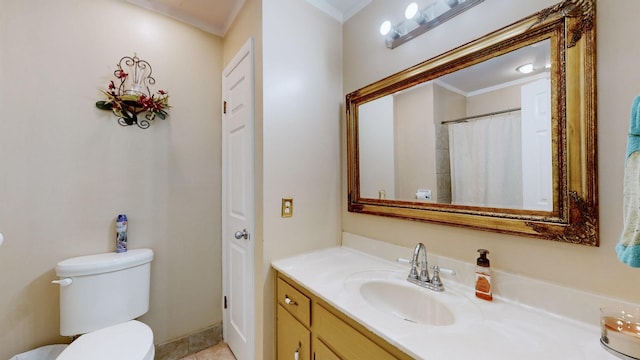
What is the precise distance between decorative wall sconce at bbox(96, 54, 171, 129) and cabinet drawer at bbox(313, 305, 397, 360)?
1.59 m

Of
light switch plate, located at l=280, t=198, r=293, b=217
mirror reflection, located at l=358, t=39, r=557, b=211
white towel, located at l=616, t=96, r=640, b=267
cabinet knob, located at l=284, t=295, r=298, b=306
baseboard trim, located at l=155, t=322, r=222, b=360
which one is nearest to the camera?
white towel, located at l=616, t=96, r=640, b=267

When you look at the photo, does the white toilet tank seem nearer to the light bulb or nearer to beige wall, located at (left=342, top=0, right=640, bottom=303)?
beige wall, located at (left=342, top=0, right=640, bottom=303)

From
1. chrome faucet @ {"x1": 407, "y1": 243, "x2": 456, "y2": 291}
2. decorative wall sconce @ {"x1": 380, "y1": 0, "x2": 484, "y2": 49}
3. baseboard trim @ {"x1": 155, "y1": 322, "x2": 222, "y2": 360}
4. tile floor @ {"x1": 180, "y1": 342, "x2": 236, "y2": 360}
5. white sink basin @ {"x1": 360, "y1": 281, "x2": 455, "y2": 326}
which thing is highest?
decorative wall sconce @ {"x1": 380, "y1": 0, "x2": 484, "y2": 49}

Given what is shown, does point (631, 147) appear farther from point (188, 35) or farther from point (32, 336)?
point (32, 336)

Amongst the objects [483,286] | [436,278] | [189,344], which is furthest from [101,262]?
[483,286]

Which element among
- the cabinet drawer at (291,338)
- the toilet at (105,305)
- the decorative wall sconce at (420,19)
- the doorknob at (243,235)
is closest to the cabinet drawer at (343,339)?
the cabinet drawer at (291,338)

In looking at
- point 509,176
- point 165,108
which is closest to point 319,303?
point 509,176

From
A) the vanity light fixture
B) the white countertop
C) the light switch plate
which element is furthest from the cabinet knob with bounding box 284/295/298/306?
the vanity light fixture

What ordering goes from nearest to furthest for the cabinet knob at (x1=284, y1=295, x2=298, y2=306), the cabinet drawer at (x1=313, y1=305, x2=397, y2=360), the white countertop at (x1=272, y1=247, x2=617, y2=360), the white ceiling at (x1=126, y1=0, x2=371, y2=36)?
the white countertop at (x1=272, y1=247, x2=617, y2=360)
the cabinet drawer at (x1=313, y1=305, x2=397, y2=360)
the cabinet knob at (x1=284, y1=295, x2=298, y2=306)
the white ceiling at (x1=126, y1=0, x2=371, y2=36)

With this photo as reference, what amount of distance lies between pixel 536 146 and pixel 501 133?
0.12 meters

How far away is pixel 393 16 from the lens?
1.31 m

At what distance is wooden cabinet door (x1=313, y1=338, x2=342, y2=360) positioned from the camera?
91cm

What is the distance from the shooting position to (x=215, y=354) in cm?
172

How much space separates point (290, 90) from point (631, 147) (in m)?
1.30
